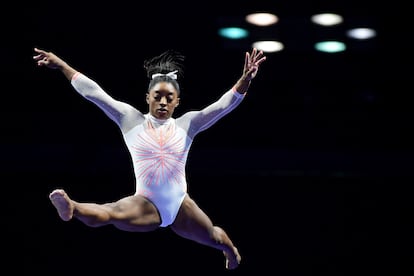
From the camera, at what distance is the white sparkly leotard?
12.6 ft

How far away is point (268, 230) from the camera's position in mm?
5906

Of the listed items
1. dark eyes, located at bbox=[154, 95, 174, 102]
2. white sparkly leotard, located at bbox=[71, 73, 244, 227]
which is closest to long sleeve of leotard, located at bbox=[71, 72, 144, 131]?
white sparkly leotard, located at bbox=[71, 73, 244, 227]

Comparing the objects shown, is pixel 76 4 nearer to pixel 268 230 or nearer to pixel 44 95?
pixel 44 95

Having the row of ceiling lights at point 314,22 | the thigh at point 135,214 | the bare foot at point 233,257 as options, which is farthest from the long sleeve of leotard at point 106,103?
the row of ceiling lights at point 314,22

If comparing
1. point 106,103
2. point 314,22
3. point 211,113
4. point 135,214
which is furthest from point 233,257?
point 314,22

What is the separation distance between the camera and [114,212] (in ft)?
12.1

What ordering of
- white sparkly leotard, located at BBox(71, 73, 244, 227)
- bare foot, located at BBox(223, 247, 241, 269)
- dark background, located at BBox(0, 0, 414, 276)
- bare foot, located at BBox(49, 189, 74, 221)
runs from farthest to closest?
dark background, located at BBox(0, 0, 414, 276)
bare foot, located at BBox(223, 247, 241, 269)
white sparkly leotard, located at BBox(71, 73, 244, 227)
bare foot, located at BBox(49, 189, 74, 221)

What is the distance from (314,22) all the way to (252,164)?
115 centimetres

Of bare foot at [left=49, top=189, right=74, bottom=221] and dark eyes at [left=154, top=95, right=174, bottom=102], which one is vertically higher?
dark eyes at [left=154, top=95, right=174, bottom=102]

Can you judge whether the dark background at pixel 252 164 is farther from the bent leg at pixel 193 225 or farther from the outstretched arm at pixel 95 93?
the bent leg at pixel 193 225

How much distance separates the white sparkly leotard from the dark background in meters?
1.69

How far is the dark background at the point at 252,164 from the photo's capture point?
571 centimetres

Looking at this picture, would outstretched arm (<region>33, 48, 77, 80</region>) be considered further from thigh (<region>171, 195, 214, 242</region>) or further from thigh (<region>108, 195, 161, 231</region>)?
thigh (<region>171, 195, 214, 242</region>)

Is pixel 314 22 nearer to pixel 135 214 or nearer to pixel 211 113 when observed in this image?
pixel 211 113
